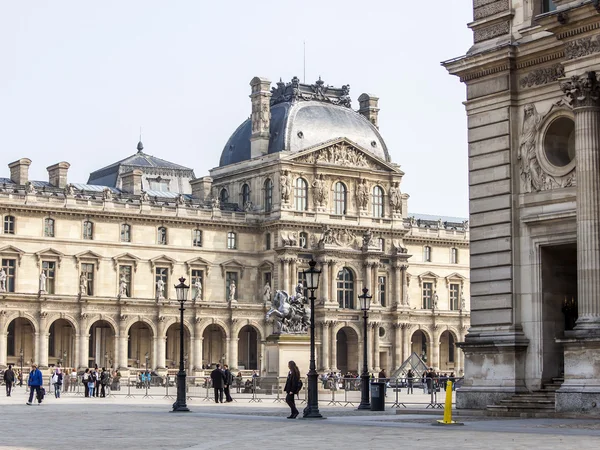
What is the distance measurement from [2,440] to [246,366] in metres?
84.0

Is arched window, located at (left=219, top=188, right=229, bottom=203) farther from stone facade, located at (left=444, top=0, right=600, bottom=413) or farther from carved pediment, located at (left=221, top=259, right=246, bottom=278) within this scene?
stone facade, located at (left=444, top=0, right=600, bottom=413)

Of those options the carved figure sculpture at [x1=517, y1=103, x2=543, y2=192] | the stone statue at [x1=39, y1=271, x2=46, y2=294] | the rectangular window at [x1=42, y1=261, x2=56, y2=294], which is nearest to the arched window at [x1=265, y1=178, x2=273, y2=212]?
the rectangular window at [x1=42, y1=261, x2=56, y2=294]

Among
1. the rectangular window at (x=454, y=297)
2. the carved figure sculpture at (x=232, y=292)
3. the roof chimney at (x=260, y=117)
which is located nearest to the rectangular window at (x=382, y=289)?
the rectangular window at (x=454, y=297)

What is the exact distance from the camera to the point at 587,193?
32.7 metres

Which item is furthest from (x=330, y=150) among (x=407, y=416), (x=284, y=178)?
(x=407, y=416)

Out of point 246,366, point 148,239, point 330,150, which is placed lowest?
point 246,366

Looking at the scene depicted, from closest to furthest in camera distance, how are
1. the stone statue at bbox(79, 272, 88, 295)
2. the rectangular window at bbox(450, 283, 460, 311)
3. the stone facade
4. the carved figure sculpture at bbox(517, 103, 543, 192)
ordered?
the stone facade < the carved figure sculpture at bbox(517, 103, 543, 192) < the stone statue at bbox(79, 272, 88, 295) < the rectangular window at bbox(450, 283, 460, 311)

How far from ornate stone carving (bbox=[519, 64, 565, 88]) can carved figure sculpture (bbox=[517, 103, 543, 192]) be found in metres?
0.61

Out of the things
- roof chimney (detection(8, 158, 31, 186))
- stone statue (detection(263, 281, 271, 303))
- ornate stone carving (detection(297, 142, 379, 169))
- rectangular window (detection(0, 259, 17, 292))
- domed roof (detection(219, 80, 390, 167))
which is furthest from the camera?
domed roof (detection(219, 80, 390, 167))

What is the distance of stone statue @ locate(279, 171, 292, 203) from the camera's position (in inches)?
4286

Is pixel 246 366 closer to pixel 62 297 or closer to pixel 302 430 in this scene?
pixel 62 297

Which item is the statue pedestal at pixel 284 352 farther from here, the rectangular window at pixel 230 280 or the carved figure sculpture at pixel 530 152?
the rectangular window at pixel 230 280

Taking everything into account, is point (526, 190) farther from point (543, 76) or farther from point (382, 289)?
point (382, 289)

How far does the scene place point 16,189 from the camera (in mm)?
100875
